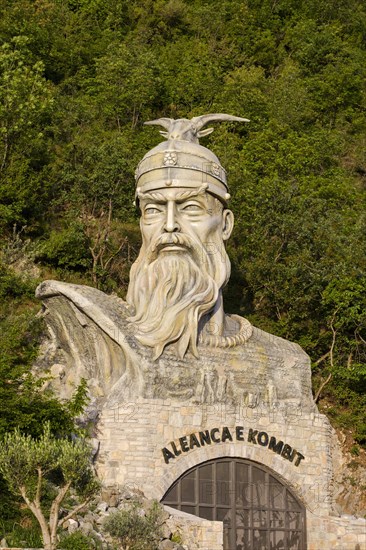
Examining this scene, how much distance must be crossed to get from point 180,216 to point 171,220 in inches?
17.0

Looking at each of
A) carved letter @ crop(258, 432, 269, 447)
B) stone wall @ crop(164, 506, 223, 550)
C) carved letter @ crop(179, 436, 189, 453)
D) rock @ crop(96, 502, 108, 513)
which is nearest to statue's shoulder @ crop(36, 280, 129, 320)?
carved letter @ crop(179, 436, 189, 453)

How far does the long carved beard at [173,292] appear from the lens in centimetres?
3173

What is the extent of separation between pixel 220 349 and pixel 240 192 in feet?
38.9

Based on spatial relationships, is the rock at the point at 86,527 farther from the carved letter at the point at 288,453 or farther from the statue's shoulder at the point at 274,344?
the statue's shoulder at the point at 274,344

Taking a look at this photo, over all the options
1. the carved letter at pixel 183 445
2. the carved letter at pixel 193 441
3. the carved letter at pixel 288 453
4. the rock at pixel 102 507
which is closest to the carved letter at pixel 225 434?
the carved letter at pixel 193 441

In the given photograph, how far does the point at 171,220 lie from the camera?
3222cm

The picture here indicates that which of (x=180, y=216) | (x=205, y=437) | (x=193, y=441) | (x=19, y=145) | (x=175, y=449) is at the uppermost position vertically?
(x=19, y=145)

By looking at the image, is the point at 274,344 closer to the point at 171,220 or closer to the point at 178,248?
the point at 178,248

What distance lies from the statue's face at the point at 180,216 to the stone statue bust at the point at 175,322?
3 centimetres

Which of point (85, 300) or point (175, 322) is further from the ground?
point (85, 300)

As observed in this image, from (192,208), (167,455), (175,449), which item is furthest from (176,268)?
(167,455)

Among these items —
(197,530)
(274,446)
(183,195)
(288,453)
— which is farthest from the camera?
(183,195)

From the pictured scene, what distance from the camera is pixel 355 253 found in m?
40.8

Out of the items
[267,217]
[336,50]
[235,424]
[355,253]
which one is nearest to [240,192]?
[267,217]
